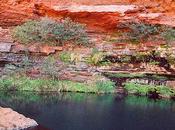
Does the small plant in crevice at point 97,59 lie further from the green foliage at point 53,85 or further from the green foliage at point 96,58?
the green foliage at point 53,85

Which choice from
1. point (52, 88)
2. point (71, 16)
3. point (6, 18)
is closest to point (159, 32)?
point (71, 16)

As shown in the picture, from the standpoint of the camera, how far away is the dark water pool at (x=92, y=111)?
14594 millimetres

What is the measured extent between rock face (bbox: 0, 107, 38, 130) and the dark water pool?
37cm

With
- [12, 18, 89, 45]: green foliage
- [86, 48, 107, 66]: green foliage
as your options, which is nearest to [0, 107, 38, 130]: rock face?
[86, 48, 107, 66]: green foliage

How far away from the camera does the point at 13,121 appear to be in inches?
552

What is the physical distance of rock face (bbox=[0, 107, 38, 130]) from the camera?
44.7 ft

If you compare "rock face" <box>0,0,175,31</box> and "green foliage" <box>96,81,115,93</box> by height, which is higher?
"rock face" <box>0,0,175,31</box>

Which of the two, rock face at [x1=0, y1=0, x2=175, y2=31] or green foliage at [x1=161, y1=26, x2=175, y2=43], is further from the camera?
rock face at [x1=0, y1=0, x2=175, y2=31]

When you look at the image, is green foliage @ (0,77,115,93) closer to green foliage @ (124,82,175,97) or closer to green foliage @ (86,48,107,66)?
green foliage @ (124,82,175,97)

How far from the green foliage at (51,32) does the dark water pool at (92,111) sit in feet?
11.1

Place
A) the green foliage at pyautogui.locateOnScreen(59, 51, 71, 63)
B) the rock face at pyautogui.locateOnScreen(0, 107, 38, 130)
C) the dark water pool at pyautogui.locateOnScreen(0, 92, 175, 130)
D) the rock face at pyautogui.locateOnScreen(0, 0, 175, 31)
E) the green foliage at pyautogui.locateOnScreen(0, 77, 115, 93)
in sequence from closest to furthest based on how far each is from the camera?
1. the rock face at pyautogui.locateOnScreen(0, 107, 38, 130)
2. the dark water pool at pyautogui.locateOnScreen(0, 92, 175, 130)
3. the green foliage at pyautogui.locateOnScreen(0, 77, 115, 93)
4. the green foliage at pyautogui.locateOnScreen(59, 51, 71, 63)
5. the rock face at pyautogui.locateOnScreen(0, 0, 175, 31)

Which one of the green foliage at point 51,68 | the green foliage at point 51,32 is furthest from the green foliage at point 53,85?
the green foliage at point 51,32

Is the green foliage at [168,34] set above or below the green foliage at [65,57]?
above

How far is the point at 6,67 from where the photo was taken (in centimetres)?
2006
